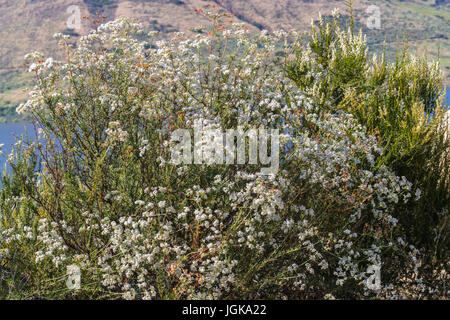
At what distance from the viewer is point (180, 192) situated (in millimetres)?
4477

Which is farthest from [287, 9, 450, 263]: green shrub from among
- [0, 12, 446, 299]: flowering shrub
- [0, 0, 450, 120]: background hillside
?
[0, 0, 450, 120]: background hillside

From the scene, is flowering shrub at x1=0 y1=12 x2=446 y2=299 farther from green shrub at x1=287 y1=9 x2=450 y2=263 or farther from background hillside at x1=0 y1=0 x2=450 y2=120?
background hillside at x1=0 y1=0 x2=450 y2=120

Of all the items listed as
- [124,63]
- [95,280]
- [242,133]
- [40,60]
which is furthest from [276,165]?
[40,60]

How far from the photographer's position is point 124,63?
235 inches

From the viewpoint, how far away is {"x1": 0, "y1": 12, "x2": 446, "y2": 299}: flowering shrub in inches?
169

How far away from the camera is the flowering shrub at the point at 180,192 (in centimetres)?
430

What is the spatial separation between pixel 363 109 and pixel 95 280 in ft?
16.0

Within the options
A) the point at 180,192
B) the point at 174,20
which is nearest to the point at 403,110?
the point at 180,192

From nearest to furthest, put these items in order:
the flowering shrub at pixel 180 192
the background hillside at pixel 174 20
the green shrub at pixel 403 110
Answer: the flowering shrub at pixel 180 192 < the green shrub at pixel 403 110 < the background hillside at pixel 174 20

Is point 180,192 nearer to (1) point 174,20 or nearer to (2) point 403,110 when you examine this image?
(2) point 403,110

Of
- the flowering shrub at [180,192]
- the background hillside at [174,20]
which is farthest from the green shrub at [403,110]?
the background hillside at [174,20]

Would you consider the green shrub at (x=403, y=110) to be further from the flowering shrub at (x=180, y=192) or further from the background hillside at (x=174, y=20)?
the background hillside at (x=174, y=20)
